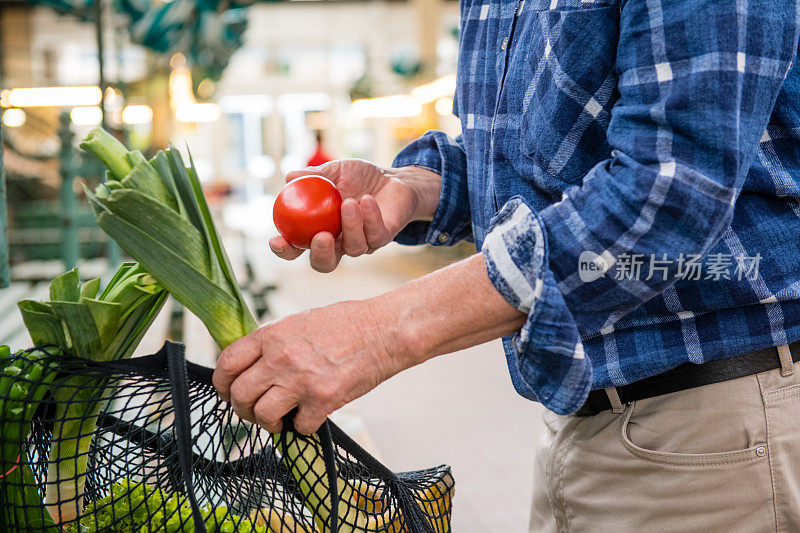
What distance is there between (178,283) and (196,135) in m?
18.1

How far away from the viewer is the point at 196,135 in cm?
1797

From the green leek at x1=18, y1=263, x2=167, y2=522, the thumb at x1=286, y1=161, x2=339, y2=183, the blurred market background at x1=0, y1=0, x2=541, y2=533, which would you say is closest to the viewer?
the green leek at x1=18, y1=263, x2=167, y2=522

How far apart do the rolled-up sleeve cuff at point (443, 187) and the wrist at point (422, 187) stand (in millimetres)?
11

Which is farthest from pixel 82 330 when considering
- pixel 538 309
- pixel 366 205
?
pixel 538 309

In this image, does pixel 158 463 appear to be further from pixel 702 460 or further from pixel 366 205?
pixel 702 460

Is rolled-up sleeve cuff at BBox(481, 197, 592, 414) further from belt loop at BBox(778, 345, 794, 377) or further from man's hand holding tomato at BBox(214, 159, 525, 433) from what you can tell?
belt loop at BBox(778, 345, 794, 377)

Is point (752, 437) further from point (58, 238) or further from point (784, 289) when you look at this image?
point (58, 238)

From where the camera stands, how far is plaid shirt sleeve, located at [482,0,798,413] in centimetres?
70

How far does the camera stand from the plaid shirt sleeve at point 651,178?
70cm

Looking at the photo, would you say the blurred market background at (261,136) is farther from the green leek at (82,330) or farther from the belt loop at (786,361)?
the belt loop at (786,361)

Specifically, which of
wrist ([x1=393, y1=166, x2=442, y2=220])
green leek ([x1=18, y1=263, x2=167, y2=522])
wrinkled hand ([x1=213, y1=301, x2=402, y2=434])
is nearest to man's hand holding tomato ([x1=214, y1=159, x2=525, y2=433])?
wrinkled hand ([x1=213, y1=301, x2=402, y2=434])

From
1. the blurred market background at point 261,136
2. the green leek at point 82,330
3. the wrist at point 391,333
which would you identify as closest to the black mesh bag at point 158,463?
the green leek at point 82,330

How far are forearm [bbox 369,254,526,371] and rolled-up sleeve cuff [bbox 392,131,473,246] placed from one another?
454 millimetres

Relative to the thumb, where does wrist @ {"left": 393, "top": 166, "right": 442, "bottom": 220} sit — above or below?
below
